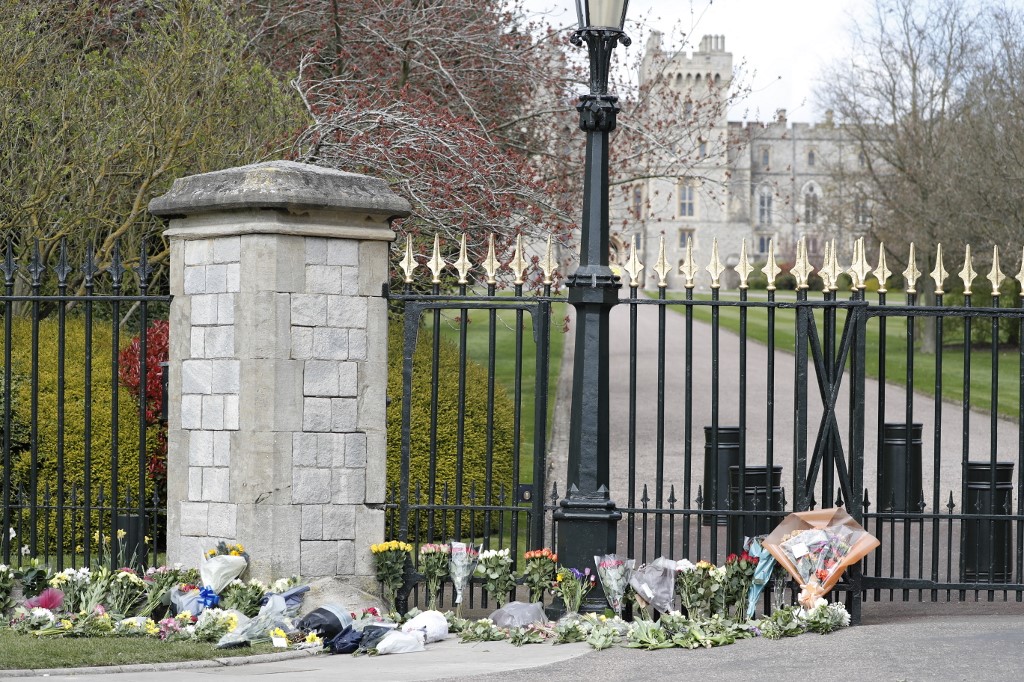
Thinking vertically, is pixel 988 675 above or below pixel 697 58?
below

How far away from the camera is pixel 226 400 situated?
6828mm

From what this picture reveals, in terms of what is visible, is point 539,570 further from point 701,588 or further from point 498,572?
point 701,588

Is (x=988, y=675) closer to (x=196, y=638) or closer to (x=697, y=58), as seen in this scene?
(x=196, y=638)

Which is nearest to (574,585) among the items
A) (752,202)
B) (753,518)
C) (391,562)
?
(391,562)

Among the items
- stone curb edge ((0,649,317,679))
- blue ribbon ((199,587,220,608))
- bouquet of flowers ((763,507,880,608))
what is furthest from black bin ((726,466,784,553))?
blue ribbon ((199,587,220,608))

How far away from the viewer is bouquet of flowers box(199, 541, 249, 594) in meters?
6.59

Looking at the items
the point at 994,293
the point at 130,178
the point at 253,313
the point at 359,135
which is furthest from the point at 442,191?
the point at 994,293

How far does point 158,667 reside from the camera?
5770 mm

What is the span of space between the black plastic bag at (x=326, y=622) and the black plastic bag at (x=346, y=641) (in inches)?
2.4

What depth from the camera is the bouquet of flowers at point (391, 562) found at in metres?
6.88

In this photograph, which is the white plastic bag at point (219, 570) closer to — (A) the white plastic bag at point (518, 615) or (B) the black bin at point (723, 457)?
(A) the white plastic bag at point (518, 615)

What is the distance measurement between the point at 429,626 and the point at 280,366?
5.07 feet

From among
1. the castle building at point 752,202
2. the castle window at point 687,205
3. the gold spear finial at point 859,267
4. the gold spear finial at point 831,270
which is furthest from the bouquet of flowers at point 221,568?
the castle window at point 687,205

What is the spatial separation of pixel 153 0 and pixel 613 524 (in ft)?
25.7
